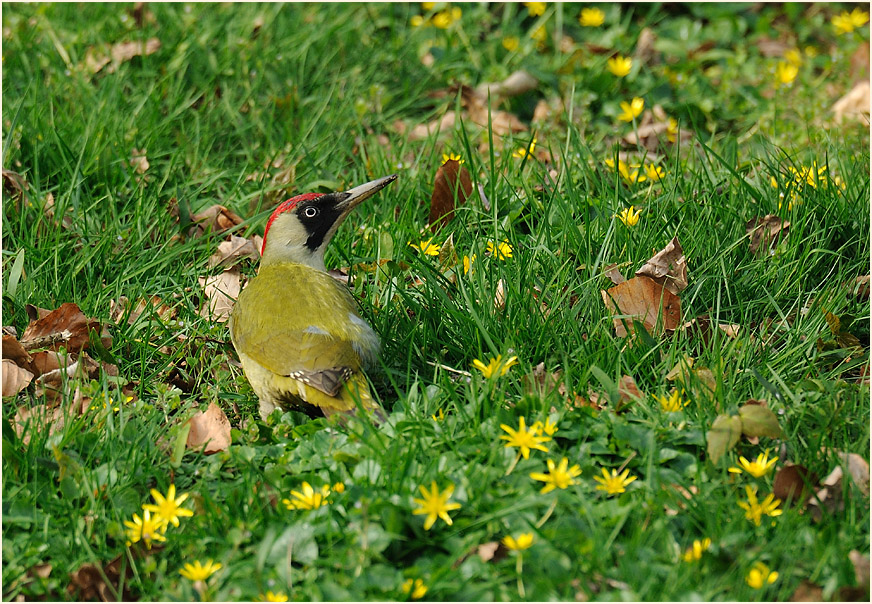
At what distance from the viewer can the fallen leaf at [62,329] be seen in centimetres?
414

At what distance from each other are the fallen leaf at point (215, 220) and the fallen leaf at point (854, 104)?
3840mm

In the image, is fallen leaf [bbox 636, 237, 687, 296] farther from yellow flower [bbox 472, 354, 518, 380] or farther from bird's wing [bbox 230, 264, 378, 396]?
bird's wing [bbox 230, 264, 378, 396]

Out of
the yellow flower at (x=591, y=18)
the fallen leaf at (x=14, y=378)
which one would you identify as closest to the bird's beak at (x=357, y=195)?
the fallen leaf at (x=14, y=378)

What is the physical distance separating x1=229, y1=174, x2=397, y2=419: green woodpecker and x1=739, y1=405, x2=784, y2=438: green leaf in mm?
1320

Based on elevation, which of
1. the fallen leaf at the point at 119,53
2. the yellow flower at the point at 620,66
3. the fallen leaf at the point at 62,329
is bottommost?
the fallen leaf at the point at 62,329

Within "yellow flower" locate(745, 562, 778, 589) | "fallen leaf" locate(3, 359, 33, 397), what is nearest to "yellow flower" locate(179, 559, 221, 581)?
"fallen leaf" locate(3, 359, 33, 397)

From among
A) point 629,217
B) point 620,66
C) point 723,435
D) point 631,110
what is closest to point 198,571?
point 723,435

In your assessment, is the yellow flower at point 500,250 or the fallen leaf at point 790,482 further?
the yellow flower at point 500,250

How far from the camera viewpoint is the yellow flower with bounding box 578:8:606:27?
6.96m

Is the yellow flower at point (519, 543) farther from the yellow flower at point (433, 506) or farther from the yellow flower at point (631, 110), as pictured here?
the yellow flower at point (631, 110)

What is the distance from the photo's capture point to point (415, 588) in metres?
2.84

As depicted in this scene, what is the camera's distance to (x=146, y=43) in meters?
6.24

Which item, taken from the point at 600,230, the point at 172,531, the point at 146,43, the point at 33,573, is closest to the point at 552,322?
the point at 600,230

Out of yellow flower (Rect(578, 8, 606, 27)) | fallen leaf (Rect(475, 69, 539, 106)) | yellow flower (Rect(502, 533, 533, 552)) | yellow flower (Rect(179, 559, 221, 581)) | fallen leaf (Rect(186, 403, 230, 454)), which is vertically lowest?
fallen leaf (Rect(186, 403, 230, 454))
